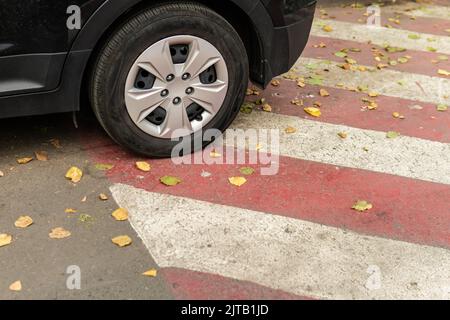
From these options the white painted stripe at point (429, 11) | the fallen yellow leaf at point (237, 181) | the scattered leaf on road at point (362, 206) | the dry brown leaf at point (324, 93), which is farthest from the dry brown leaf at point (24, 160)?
the white painted stripe at point (429, 11)

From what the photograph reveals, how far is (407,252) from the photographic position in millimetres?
3064

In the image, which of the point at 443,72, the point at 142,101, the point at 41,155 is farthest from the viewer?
the point at 443,72

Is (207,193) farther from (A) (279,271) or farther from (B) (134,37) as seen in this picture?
(B) (134,37)

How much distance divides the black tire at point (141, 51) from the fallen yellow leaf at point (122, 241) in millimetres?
801

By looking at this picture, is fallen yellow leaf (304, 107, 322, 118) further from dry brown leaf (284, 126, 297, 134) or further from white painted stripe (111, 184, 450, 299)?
white painted stripe (111, 184, 450, 299)

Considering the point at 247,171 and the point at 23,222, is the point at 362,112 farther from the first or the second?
the point at 23,222

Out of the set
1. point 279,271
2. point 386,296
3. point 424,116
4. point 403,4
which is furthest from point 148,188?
point 403,4

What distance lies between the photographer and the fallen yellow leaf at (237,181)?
11.8 feet

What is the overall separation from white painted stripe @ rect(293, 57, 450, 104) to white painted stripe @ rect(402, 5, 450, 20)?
2.57m

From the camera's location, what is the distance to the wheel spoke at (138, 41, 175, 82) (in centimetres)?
342

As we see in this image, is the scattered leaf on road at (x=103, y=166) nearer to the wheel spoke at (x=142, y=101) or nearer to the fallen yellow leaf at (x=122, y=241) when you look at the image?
the wheel spoke at (x=142, y=101)

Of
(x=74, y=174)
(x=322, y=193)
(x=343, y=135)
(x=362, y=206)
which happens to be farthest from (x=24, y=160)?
(x=343, y=135)

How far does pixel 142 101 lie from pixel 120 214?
75cm

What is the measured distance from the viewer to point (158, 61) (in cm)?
345
